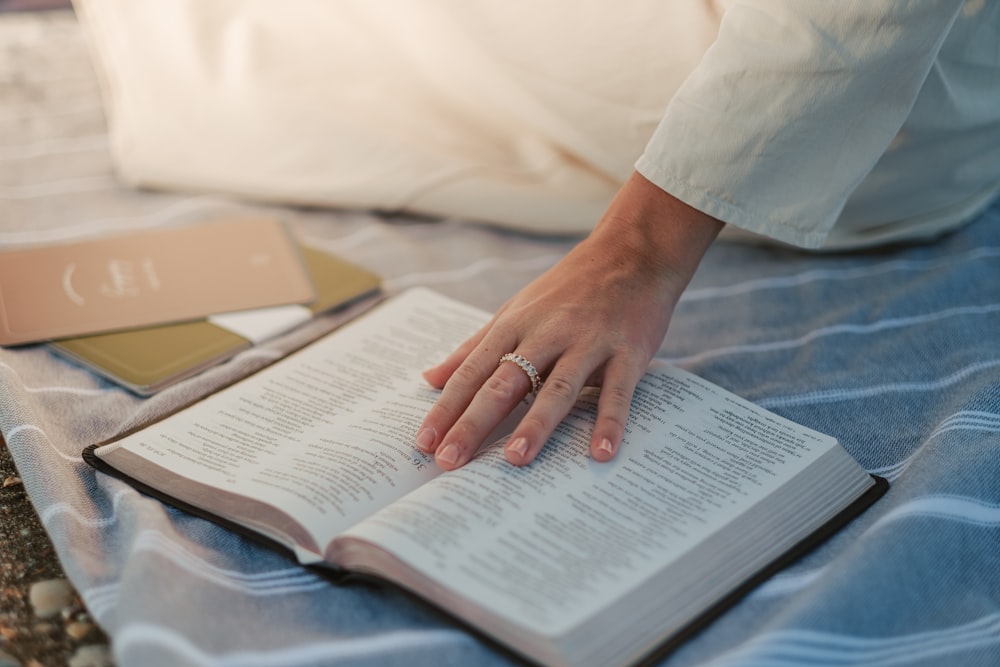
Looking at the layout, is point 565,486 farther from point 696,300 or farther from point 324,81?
point 324,81

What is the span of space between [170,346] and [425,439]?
285mm

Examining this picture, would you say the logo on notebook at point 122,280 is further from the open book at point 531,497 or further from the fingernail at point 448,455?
the fingernail at point 448,455

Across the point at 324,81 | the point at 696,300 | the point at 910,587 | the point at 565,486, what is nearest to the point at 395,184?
the point at 324,81

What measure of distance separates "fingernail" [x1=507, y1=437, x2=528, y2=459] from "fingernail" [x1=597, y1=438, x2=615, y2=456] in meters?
0.05

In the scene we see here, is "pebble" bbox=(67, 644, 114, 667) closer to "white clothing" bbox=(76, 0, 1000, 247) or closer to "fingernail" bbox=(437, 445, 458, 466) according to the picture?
"fingernail" bbox=(437, 445, 458, 466)

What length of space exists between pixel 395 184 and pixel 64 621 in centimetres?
63

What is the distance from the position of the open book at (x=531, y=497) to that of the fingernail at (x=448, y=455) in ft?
0.06

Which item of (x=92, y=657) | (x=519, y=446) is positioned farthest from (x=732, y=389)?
(x=92, y=657)

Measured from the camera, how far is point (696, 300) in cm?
90

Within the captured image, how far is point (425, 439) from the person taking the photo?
615 millimetres

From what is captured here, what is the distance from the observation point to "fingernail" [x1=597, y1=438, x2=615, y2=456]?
59 centimetres

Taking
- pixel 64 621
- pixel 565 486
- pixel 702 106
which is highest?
pixel 702 106

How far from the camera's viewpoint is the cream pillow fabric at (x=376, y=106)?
3.26 ft

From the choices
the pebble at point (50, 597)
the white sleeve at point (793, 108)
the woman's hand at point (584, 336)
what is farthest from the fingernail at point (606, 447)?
the pebble at point (50, 597)
